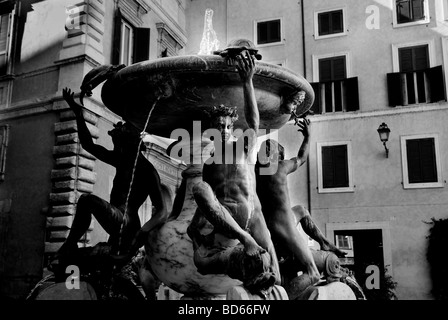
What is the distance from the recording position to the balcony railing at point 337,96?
17922mm

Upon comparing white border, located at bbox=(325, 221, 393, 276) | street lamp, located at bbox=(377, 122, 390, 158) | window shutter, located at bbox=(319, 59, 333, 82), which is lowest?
white border, located at bbox=(325, 221, 393, 276)

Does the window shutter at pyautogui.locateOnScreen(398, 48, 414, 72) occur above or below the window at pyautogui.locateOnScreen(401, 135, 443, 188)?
above

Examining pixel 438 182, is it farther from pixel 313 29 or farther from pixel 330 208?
pixel 313 29

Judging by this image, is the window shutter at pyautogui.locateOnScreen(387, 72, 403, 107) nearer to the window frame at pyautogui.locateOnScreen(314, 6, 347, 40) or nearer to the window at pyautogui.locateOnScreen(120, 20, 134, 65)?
the window frame at pyautogui.locateOnScreen(314, 6, 347, 40)

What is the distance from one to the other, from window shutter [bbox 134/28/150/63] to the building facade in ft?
0.12

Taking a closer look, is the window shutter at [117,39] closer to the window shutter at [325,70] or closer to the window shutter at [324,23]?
the window shutter at [325,70]

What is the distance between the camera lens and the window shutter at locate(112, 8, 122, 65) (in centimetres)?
1406

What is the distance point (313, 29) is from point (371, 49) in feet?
7.20

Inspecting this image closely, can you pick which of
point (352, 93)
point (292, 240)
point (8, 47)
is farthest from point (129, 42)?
point (292, 240)

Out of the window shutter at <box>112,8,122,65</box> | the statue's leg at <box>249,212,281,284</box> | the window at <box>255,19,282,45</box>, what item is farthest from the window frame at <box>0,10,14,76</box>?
the statue's leg at <box>249,212,281,284</box>

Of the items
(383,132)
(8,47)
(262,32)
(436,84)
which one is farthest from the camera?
(262,32)

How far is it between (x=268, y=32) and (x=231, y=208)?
56.0 ft

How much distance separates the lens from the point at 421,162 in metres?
16.7

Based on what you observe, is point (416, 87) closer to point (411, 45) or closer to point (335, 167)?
point (411, 45)
